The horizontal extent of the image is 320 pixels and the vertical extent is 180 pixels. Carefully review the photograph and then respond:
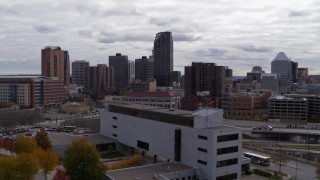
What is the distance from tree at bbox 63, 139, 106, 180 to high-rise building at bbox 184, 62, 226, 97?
84265 millimetres

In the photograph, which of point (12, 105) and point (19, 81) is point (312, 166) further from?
point (19, 81)

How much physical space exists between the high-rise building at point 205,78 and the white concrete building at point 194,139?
74383mm

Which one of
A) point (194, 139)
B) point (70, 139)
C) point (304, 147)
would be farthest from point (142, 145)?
point (304, 147)

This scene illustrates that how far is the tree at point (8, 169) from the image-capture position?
30.0 m

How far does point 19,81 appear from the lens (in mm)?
107750

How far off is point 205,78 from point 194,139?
83.3 metres

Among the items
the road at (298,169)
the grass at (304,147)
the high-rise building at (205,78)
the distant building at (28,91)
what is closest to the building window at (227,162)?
the road at (298,169)

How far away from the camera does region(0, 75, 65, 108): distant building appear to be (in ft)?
348

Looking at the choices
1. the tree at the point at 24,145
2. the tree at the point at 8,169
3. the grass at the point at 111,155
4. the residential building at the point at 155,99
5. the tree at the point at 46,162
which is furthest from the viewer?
the residential building at the point at 155,99

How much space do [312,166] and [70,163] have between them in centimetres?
2536

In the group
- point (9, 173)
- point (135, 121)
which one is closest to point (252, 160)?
point (135, 121)

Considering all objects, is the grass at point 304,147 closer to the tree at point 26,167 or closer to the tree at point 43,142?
the tree at point 43,142

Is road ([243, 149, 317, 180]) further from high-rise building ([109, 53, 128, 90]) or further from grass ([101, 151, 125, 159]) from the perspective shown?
high-rise building ([109, 53, 128, 90])

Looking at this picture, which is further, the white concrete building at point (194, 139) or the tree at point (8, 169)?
the white concrete building at point (194, 139)
